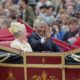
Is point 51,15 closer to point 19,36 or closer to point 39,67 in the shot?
point 19,36

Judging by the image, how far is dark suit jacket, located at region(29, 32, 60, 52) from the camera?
8.38m

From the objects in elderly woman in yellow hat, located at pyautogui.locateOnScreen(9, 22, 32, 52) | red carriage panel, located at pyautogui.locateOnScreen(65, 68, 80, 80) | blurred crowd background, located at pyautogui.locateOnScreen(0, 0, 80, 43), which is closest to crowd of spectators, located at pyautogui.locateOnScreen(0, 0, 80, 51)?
blurred crowd background, located at pyautogui.locateOnScreen(0, 0, 80, 43)

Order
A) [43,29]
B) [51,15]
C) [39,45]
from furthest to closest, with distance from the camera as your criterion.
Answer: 1. [51,15]
2. [39,45]
3. [43,29]

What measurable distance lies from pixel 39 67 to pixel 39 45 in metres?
0.67

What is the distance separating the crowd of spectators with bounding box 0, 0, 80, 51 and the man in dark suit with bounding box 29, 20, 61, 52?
0.7 inches

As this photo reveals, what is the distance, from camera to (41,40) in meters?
8.28

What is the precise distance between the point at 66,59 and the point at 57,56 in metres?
0.13

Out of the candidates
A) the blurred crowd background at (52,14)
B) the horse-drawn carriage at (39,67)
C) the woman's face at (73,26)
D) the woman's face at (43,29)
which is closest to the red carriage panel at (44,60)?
the horse-drawn carriage at (39,67)

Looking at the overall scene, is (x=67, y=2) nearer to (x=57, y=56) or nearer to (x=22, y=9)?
(x=22, y=9)

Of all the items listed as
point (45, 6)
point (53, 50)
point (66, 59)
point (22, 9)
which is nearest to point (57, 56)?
point (66, 59)

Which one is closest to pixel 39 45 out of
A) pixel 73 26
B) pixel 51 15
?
pixel 73 26

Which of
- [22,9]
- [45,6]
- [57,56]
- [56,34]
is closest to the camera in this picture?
[57,56]

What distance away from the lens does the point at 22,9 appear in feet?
39.9

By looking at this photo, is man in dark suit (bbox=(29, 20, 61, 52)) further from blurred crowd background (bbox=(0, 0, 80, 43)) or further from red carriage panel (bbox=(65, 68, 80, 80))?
red carriage panel (bbox=(65, 68, 80, 80))
